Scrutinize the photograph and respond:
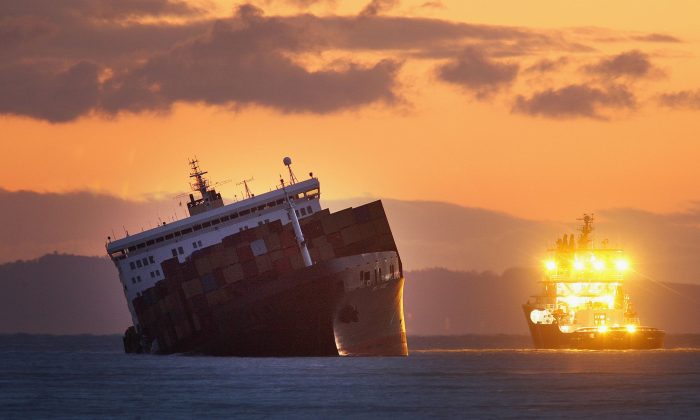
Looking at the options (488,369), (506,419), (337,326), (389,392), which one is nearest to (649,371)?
(488,369)

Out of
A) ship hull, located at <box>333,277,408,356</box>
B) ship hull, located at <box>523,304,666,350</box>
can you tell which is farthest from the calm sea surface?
ship hull, located at <box>523,304,666,350</box>

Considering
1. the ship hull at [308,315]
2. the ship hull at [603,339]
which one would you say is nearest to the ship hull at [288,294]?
the ship hull at [308,315]

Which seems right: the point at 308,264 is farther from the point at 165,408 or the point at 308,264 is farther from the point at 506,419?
the point at 506,419

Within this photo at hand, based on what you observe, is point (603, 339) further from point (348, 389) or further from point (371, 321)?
point (348, 389)

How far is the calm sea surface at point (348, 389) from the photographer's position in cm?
6056

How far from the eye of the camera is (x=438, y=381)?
77188mm

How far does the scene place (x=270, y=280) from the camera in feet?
296

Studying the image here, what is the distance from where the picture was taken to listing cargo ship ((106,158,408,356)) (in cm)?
8400

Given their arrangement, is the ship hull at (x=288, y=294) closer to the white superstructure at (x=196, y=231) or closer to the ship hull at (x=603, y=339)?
the white superstructure at (x=196, y=231)

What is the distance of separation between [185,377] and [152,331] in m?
22.0

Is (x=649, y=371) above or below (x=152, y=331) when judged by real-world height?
below

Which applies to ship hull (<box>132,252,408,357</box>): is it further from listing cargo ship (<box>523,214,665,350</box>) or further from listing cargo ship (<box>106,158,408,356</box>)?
listing cargo ship (<box>523,214,665,350</box>)

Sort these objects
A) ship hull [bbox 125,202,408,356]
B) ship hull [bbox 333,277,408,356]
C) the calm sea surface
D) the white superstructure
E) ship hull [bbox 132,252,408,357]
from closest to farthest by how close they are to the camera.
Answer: the calm sea surface < ship hull [bbox 132,252,408,357] < ship hull [bbox 125,202,408,356] < ship hull [bbox 333,277,408,356] < the white superstructure

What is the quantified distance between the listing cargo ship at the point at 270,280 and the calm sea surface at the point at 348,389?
1341mm
